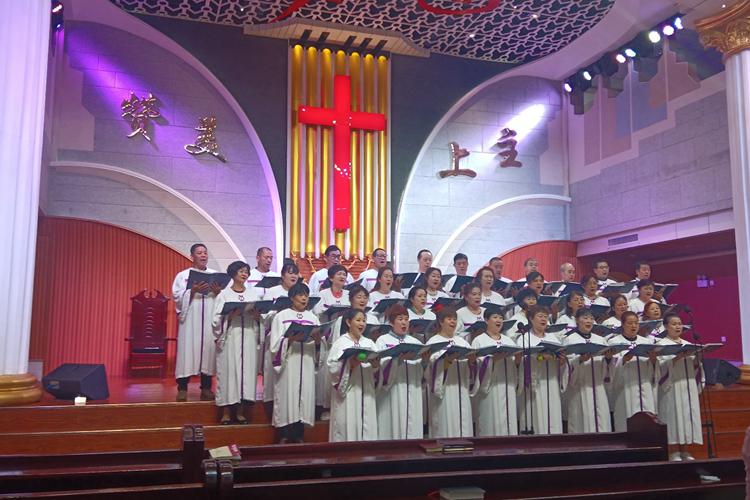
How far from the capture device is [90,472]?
2629 millimetres

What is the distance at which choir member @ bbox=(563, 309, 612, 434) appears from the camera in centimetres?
571

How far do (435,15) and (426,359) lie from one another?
5643 millimetres

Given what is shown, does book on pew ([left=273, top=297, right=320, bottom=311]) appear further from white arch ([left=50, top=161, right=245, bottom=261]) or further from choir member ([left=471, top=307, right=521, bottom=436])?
white arch ([left=50, top=161, right=245, bottom=261])

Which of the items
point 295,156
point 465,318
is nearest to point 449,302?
point 465,318

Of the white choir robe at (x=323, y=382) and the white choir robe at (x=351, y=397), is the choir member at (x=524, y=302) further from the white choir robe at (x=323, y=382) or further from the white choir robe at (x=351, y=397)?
the white choir robe at (x=351, y=397)

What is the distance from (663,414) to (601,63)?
5966mm

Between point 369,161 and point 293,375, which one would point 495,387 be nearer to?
point 293,375

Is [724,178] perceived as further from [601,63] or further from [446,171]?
[446,171]

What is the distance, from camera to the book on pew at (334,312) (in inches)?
217

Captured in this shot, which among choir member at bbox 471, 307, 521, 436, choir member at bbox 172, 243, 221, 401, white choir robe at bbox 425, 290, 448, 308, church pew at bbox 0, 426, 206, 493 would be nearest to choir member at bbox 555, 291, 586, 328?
choir member at bbox 471, 307, 521, 436

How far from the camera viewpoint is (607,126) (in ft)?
33.4

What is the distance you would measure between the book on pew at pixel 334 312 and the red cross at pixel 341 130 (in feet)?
12.9

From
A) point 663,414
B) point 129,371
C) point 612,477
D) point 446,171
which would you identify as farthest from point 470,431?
point 446,171

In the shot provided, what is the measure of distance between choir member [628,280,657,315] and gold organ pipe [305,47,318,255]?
4.24 m
